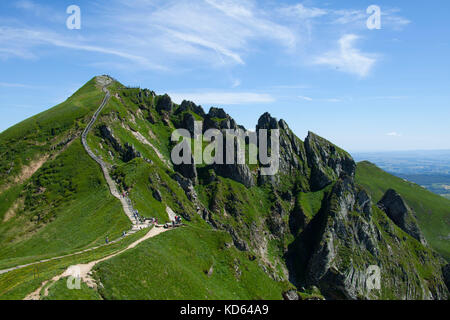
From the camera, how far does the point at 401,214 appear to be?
177250mm

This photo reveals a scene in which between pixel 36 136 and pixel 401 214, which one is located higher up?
pixel 36 136

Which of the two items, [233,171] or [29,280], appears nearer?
[29,280]

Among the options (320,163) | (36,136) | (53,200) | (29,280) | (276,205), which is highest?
(36,136)

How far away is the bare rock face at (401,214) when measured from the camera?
17175 centimetres

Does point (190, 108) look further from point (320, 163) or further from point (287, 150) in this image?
point (320, 163)

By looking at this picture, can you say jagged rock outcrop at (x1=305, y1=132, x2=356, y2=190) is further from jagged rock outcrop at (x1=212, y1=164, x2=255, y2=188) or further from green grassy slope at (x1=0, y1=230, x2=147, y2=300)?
green grassy slope at (x1=0, y1=230, x2=147, y2=300)

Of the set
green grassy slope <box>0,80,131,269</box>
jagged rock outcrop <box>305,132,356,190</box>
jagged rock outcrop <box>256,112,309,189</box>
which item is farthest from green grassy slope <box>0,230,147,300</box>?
jagged rock outcrop <box>305,132,356,190</box>

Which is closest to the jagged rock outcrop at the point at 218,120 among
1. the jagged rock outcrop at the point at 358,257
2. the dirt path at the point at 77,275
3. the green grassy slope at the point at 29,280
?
the jagged rock outcrop at the point at 358,257

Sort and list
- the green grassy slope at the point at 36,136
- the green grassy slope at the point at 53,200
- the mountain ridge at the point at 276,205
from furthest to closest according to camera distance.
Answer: the mountain ridge at the point at 276,205 → the green grassy slope at the point at 36,136 → the green grassy slope at the point at 53,200

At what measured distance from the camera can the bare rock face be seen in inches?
6762

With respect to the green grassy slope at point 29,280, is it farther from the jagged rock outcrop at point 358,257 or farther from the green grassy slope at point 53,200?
the jagged rock outcrop at point 358,257

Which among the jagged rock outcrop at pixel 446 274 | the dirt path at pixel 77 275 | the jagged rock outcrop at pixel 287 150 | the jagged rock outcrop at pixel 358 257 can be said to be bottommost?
the jagged rock outcrop at pixel 446 274

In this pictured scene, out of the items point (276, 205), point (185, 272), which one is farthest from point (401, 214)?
point (185, 272)
